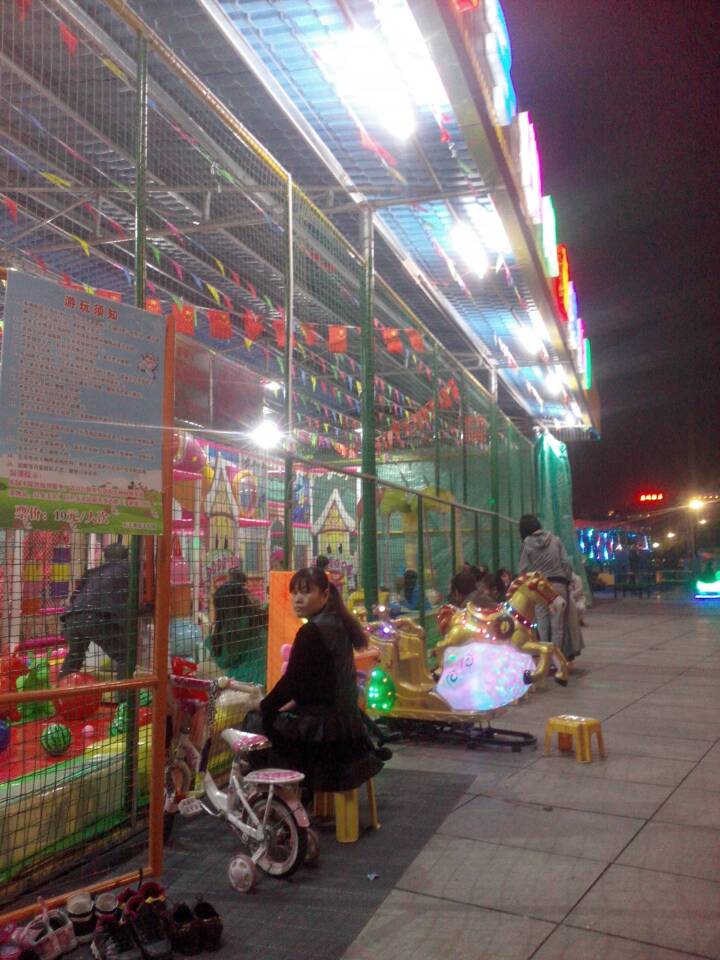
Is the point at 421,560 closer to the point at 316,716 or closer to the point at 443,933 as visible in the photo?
the point at 316,716

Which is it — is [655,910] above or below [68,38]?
below

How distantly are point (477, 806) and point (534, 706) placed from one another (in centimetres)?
362

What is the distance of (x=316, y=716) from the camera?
443 cm

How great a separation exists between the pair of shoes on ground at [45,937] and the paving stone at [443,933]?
3.66 feet

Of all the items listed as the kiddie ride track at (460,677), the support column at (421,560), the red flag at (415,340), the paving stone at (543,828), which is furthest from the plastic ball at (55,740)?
the red flag at (415,340)

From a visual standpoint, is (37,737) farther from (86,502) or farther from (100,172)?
(100,172)

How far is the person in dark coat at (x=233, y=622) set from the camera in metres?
5.43

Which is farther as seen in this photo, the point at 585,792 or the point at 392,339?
the point at 392,339

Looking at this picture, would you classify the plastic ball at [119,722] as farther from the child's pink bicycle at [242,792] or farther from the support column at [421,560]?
the support column at [421,560]

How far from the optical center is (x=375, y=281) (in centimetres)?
970

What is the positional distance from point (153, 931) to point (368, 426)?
19.4 feet

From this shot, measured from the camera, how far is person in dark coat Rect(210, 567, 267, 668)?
17.8 ft

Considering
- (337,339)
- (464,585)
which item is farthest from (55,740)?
(337,339)

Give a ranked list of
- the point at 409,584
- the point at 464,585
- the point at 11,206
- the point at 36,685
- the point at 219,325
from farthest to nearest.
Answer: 1. the point at 409,584
2. the point at 219,325
3. the point at 464,585
4. the point at 11,206
5. the point at 36,685
